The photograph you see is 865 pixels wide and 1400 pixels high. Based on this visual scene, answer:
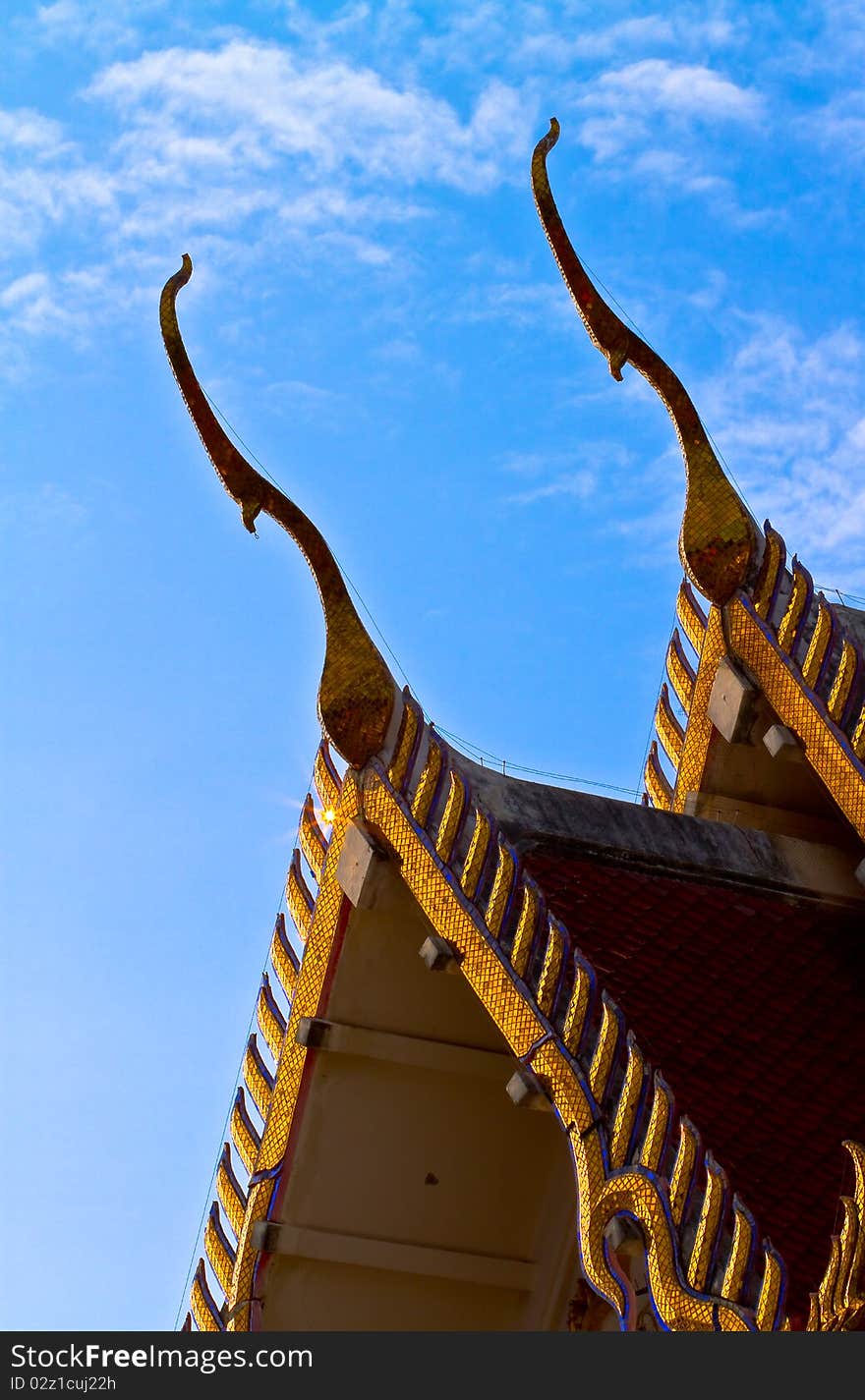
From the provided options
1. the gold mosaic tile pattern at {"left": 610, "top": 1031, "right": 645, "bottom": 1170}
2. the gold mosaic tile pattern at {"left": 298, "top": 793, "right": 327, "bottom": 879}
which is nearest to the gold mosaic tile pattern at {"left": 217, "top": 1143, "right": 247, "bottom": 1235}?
the gold mosaic tile pattern at {"left": 298, "top": 793, "right": 327, "bottom": 879}

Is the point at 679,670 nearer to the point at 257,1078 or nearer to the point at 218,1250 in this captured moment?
the point at 257,1078

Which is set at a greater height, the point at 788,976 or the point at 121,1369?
the point at 788,976

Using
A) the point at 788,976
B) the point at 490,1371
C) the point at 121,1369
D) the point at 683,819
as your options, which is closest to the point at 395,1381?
the point at 490,1371

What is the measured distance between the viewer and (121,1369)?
714 cm

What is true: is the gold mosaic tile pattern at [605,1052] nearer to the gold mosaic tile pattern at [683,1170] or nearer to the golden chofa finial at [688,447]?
the gold mosaic tile pattern at [683,1170]

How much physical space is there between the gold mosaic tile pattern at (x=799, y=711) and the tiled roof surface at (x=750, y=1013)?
77cm

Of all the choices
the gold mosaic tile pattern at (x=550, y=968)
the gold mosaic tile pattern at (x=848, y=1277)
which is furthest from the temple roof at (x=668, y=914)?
the gold mosaic tile pattern at (x=848, y=1277)

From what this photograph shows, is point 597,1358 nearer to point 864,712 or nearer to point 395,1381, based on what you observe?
point 395,1381

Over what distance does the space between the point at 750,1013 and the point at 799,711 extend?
1375 mm

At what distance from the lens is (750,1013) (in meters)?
10.6

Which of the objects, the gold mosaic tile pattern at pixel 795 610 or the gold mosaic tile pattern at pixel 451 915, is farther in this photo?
the gold mosaic tile pattern at pixel 795 610

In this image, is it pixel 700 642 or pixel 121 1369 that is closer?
pixel 121 1369

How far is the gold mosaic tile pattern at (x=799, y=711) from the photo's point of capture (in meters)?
10.8

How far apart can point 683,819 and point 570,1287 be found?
2185 mm
